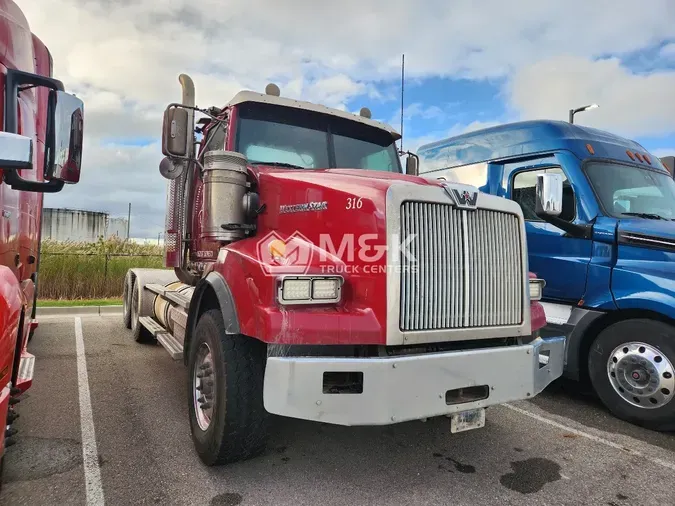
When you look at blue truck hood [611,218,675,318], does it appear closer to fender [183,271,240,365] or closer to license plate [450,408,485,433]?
license plate [450,408,485,433]

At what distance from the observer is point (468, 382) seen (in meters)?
2.82

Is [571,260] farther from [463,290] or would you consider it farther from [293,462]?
[293,462]

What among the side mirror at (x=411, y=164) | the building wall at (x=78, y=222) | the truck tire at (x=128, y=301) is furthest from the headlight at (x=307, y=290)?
the building wall at (x=78, y=222)

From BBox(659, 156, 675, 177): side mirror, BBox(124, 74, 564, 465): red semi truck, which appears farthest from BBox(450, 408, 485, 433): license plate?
BBox(659, 156, 675, 177): side mirror

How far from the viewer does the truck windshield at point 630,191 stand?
4.82 meters

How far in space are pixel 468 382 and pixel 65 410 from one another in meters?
3.63

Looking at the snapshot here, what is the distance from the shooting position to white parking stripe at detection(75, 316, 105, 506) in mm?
2832

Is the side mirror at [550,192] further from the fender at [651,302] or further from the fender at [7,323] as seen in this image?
the fender at [7,323]

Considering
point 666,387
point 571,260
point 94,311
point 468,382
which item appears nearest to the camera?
point 468,382

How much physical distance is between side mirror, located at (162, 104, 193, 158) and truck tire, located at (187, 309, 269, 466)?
163 cm

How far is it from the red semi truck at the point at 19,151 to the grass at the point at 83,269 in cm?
936

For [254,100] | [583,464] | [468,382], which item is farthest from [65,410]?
[583,464]

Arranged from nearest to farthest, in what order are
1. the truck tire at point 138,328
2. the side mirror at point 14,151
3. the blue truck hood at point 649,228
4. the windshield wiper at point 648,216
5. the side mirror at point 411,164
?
1. the side mirror at point 14,151
2. the blue truck hood at point 649,228
3. the windshield wiper at point 648,216
4. the side mirror at point 411,164
5. the truck tire at point 138,328

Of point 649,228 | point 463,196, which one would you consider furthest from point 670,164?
point 463,196
